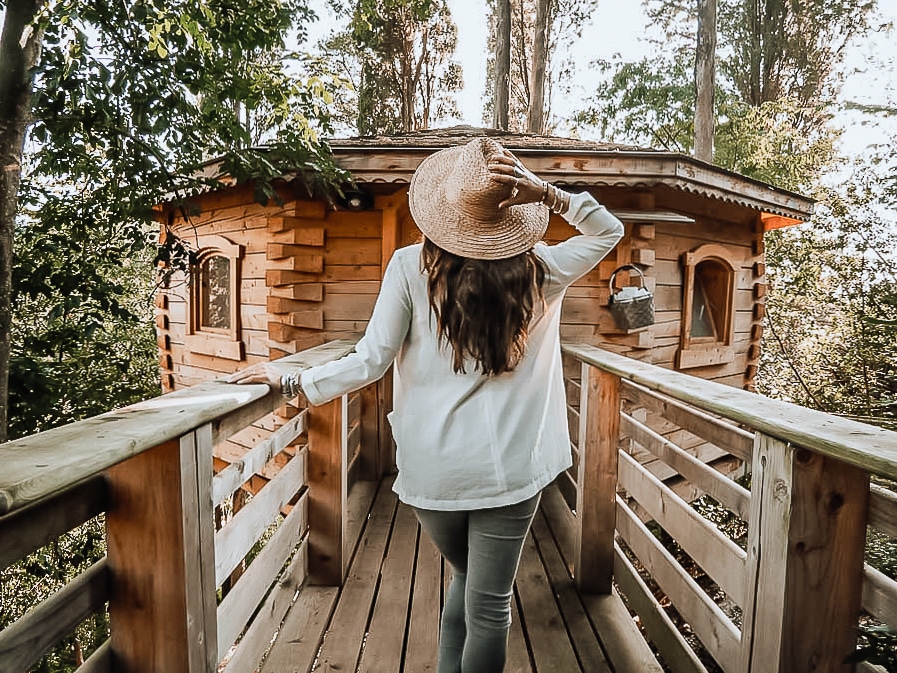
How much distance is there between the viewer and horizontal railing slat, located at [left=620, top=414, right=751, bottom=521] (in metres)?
1.69

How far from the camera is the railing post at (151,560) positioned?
1.22m

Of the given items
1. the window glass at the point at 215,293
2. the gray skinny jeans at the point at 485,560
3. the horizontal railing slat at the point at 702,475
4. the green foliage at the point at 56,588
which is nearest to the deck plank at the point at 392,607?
the gray skinny jeans at the point at 485,560

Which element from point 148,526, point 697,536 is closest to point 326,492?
point 148,526

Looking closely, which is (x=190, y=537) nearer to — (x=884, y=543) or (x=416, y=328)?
(x=416, y=328)

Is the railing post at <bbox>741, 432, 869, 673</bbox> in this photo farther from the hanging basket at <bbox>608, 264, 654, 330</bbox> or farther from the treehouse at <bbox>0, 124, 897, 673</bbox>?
the hanging basket at <bbox>608, 264, 654, 330</bbox>

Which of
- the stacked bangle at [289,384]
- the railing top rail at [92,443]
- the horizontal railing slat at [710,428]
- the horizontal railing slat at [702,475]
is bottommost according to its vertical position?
the horizontal railing slat at [702,475]

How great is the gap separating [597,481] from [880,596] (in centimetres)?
155

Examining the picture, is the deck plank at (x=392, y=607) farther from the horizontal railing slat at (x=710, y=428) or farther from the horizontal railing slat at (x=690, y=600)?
the horizontal railing slat at (x=710, y=428)

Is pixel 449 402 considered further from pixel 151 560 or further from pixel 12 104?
pixel 12 104

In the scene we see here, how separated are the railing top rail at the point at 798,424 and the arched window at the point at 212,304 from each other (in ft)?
17.6

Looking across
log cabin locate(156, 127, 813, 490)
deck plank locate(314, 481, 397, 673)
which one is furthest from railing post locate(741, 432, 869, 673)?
log cabin locate(156, 127, 813, 490)

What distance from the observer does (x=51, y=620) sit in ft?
3.29

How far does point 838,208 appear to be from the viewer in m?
10.7

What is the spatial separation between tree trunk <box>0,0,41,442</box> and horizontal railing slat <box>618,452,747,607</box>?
3.77 meters
